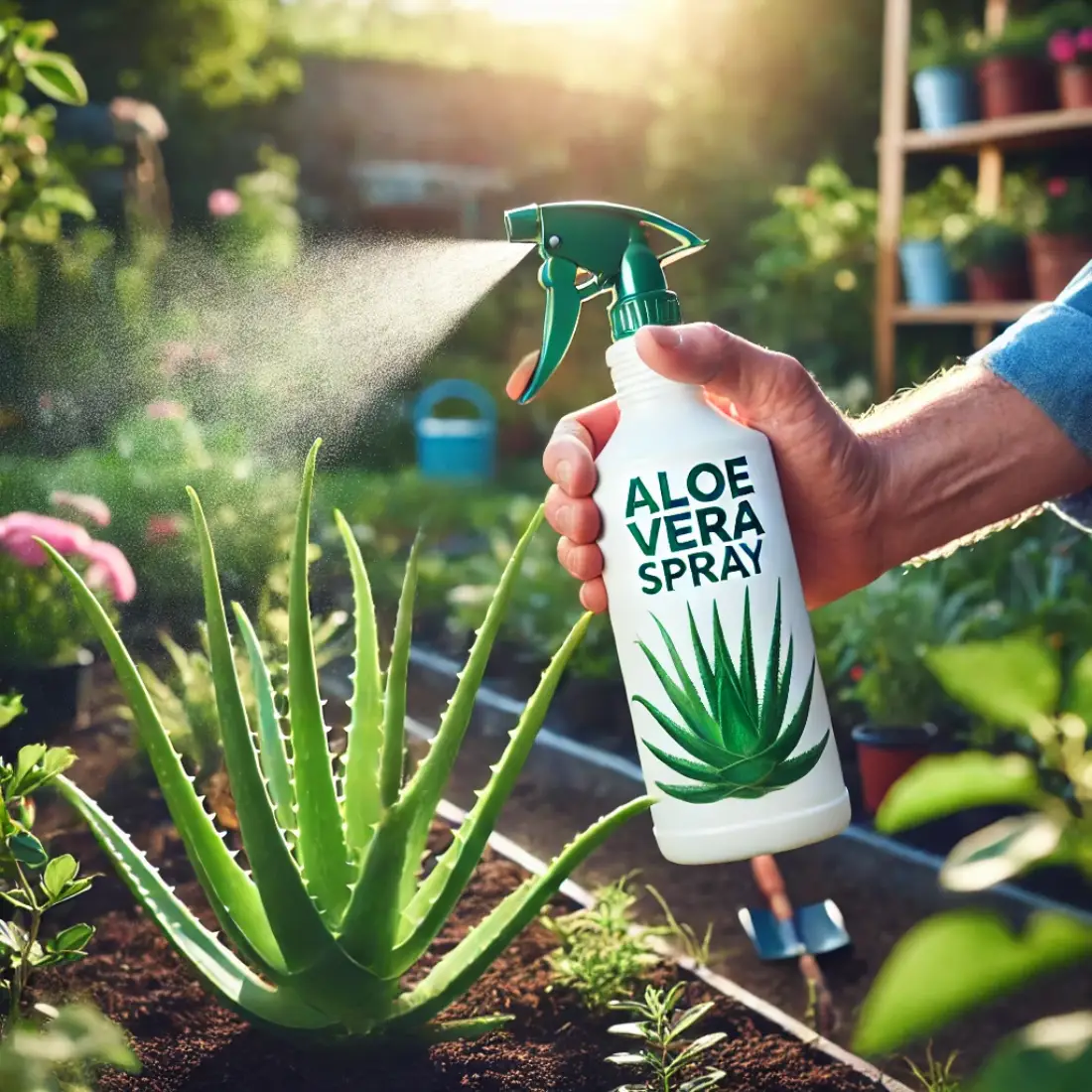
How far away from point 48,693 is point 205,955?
134 cm

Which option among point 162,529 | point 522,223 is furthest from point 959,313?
point 522,223

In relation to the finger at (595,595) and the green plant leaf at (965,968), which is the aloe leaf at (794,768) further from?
the green plant leaf at (965,968)

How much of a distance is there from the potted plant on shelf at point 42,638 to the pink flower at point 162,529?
0.29 m

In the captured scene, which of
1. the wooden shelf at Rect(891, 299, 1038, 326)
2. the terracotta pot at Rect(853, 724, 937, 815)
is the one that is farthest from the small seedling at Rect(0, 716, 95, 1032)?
the wooden shelf at Rect(891, 299, 1038, 326)

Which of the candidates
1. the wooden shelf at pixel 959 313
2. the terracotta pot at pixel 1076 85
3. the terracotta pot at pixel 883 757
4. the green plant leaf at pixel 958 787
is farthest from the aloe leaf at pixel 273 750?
the terracotta pot at pixel 1076 85

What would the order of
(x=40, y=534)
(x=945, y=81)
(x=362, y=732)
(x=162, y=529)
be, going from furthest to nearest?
(x=945, y=81) < (x=162, y=529) < (x=40, y=534) < (x=362, y=732)

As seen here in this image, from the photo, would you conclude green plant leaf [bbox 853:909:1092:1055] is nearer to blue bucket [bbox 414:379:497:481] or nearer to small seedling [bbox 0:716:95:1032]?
small seedling [bbox 0:716:95:1032]

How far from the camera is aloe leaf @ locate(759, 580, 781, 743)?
1017mm

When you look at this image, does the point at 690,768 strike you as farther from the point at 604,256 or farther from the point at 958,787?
the point at 958,787

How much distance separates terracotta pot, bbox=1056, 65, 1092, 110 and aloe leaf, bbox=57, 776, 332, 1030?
461cm

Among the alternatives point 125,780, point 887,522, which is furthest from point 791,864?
point 125,780

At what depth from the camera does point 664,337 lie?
1.08 m

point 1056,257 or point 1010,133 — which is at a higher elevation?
point 1010,133

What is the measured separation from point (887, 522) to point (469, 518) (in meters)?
4.18
